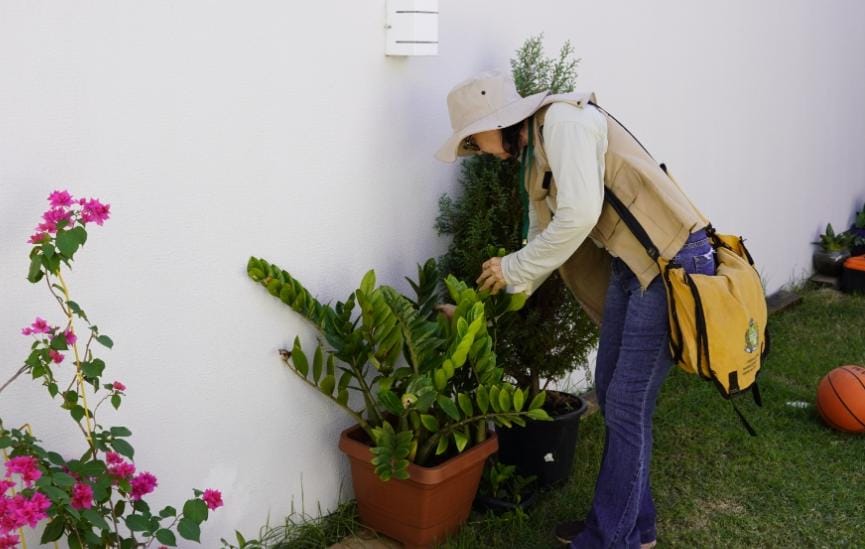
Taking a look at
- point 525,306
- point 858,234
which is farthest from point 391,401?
point 858,234

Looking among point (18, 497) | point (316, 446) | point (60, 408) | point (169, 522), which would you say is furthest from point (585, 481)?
point (18, 497)

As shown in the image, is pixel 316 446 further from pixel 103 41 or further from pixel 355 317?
pixel 103 41

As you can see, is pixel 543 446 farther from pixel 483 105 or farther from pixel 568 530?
pixel 483 105

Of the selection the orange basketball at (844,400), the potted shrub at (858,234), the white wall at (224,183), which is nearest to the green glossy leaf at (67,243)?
the white wall at (224,183)

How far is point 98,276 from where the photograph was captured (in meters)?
2.70

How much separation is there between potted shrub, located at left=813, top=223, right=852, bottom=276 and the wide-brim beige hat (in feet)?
19.2

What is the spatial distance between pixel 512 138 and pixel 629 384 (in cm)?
93

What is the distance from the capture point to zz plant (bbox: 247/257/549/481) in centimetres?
317

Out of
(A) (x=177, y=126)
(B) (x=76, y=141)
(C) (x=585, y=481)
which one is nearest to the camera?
(B) (x=76, y=141)

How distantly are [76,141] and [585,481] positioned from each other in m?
2.58

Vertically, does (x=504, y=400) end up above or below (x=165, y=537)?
above

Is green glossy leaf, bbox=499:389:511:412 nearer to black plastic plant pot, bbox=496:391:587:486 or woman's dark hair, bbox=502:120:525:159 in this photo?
black plastic plant pot, bbox=496:391:587:486

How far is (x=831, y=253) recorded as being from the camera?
26.6 feet

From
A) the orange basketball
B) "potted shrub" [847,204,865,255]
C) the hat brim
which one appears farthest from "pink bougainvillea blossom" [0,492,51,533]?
"potted shrub" [847,204,865,255]
